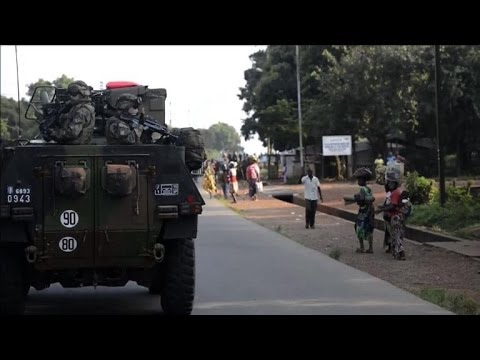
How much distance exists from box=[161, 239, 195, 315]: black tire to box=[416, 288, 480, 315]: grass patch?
3.04m

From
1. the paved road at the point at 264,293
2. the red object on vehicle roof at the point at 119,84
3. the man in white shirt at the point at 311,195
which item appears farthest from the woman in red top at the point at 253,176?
the red object on vehicle roof at the point at 119,84

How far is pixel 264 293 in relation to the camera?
952cm

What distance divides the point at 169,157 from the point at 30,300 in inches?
128

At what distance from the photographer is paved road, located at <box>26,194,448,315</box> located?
8461 millimetres

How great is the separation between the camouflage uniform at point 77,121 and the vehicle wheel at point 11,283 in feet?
4.16

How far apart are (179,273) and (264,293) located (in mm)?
2116

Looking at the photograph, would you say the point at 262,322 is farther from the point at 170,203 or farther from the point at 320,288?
the point at 320,288

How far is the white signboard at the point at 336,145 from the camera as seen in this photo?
38.8 metres

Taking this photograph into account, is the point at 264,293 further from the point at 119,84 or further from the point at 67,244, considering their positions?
the point at 119,84

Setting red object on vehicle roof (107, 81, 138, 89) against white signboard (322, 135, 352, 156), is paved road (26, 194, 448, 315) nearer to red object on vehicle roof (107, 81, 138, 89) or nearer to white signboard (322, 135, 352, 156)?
red object on vehicle roof (107, 81, 138, 89)

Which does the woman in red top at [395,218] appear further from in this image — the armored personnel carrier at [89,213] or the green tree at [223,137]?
the green tree at [223,137]

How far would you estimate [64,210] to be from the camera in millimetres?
7012

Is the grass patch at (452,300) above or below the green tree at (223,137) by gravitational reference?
below

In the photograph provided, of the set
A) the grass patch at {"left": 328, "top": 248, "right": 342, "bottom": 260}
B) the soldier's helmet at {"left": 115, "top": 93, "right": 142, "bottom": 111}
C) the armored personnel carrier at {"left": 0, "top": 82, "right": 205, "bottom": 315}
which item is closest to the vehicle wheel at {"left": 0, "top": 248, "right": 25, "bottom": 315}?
the armored personnel carrier at {"left": 0, "top": 82, "right": 205, "bottom": 315}
